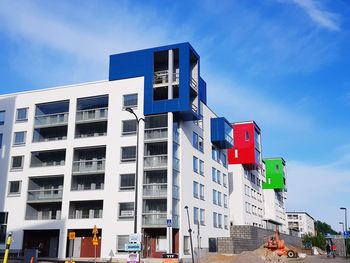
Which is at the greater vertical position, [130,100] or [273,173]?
[273,173]

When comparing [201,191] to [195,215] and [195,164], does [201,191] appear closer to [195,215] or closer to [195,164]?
[195,164]

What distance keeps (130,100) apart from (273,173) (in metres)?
58.3

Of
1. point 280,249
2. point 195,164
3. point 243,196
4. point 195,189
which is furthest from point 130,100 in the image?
point 243,196

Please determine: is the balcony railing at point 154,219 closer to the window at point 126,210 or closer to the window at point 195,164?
the window at point 126,210

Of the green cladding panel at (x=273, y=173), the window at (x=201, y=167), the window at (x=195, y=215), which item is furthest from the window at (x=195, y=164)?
the green cladding panel at (x=273, y=173)

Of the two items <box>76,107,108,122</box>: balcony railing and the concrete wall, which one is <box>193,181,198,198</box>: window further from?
<box>76,107,108,122</box>: balcony railing

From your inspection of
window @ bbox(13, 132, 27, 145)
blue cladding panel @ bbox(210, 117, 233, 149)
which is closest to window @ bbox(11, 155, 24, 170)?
window @ bbox(13, 132, 27, 145)

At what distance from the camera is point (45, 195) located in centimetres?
5341

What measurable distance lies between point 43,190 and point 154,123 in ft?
52.9

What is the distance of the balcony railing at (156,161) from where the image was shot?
48.8m

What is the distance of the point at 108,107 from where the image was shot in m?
53.1

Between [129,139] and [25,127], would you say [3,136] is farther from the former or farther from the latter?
[129,139]

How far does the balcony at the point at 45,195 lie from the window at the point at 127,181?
8.27 meters

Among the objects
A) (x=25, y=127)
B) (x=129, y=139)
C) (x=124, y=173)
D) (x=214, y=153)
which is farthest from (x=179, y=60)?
(x=25, y=127)
